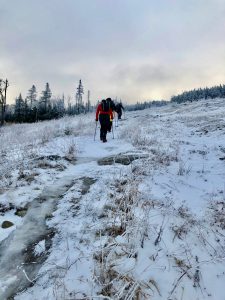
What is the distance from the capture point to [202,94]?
101 m

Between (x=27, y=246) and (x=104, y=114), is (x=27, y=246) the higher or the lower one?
the lower one

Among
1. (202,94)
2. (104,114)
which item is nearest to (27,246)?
(104,114)

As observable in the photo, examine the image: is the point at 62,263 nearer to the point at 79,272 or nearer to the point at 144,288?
the point at 79,272

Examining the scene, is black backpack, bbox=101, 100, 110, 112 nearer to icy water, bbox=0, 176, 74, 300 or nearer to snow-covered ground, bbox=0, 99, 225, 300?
snow-covered ground, bbox=0, 99, 225, 300

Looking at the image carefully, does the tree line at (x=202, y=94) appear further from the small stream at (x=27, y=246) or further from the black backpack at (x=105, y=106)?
the small stream at (x=27, y=246)

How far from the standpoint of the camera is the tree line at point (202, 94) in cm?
9046

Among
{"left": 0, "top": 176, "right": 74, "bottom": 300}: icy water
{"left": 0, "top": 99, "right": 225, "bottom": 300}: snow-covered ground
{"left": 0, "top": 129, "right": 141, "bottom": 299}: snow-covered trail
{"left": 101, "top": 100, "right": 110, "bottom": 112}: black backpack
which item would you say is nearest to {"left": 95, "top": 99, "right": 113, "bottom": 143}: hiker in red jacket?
{"left": 101, "top": 100, "right": 110, "bottom": 112}: black backpack

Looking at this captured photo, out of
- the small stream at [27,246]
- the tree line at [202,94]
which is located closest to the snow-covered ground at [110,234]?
the small stream at [27,246]

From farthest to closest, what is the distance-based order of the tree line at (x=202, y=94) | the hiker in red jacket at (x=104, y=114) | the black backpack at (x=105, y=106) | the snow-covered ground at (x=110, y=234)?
the tree line at (x=202, y=94) < the black backpack at (x=105, y=106) < the hiker in red jacket at (x=104, y=114) < the snow-covered ground at (x=110, y=234)

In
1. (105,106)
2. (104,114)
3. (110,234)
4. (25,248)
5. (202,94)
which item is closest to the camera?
(25,248)

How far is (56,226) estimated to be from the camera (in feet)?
14.2

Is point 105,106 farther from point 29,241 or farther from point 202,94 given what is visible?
point 202,94

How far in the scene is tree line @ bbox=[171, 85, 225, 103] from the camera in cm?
9046

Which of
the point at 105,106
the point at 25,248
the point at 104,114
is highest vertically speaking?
the point at 105,106
